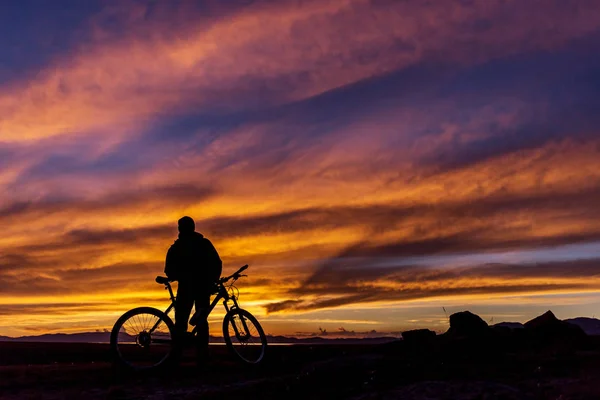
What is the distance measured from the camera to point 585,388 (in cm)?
843

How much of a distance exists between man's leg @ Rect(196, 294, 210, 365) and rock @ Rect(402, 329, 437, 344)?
5.12m

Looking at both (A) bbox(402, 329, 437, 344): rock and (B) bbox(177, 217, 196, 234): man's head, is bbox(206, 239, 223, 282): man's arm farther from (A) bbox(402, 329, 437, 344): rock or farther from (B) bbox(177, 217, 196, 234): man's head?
(A) bbox(402, 329, 437, 344): rock

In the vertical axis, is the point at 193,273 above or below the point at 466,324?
above

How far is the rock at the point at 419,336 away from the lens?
638 inches

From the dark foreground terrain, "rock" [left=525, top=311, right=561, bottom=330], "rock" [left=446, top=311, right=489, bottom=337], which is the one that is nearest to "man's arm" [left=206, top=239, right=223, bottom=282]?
the dark foreground terrain

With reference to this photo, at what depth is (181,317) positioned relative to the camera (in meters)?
13.9

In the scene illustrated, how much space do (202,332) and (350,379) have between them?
4199mm

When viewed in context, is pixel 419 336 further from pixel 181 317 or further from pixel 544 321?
pixel 181 317

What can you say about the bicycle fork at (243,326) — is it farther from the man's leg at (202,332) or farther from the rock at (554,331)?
the rock at (554,331)

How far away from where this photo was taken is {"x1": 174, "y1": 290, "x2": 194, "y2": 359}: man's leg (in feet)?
44.7

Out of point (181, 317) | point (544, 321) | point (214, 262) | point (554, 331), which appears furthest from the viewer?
point (544, 321)

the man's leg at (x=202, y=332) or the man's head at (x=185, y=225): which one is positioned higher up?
the man's head at (x=185, y=225)

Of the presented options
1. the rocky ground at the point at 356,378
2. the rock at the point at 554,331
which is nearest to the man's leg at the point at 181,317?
the rocky ground at the point at 356,378

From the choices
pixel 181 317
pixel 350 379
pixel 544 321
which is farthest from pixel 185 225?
pixel 544 321
